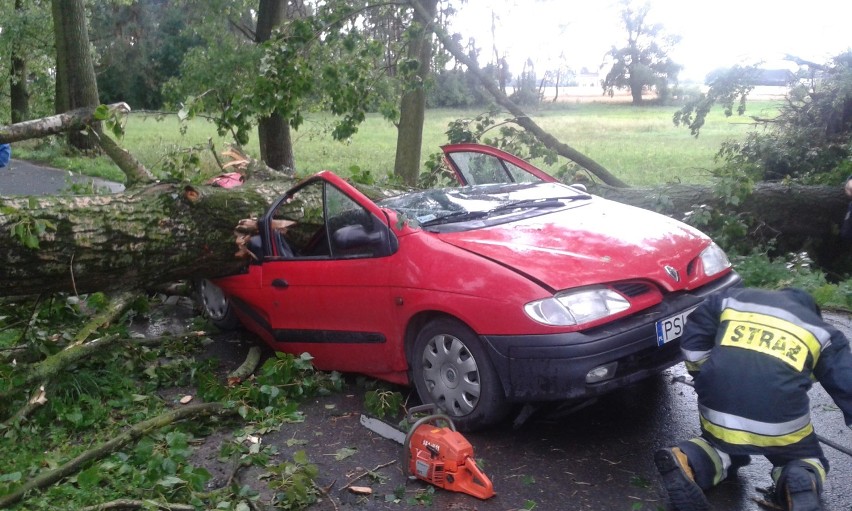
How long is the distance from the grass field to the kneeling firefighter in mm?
7500

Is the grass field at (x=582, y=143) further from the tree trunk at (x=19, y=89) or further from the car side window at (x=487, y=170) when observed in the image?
the car side window at (x=487, y=170)

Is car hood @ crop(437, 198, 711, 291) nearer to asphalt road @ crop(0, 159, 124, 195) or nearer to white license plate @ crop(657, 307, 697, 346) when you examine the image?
white license plate @ crop(657, 307, 697, 346)

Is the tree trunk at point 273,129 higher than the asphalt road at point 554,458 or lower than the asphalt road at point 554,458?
higher

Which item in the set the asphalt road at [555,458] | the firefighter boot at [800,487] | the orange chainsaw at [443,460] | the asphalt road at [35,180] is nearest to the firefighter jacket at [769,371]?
the firefighter boot at [800,487]

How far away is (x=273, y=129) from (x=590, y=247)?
403 inches

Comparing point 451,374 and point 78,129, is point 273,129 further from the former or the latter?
point 451,374

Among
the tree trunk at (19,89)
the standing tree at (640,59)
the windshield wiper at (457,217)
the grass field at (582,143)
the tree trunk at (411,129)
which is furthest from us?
the tree trunk at (19,89)

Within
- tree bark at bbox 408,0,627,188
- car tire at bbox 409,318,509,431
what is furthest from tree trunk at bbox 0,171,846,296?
tree bark at bbox 408,0,627,188

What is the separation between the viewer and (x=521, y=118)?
33.9ft

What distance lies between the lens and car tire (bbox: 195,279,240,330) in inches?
265

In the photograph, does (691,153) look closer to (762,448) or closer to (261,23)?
(261,23)

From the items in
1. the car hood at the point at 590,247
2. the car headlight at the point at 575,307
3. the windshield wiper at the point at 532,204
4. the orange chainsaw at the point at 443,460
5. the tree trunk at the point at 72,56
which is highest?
the tree trunk at the point at 72,56

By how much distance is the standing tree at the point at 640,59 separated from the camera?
17953mm

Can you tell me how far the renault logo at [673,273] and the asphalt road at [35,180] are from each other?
11.5 m
